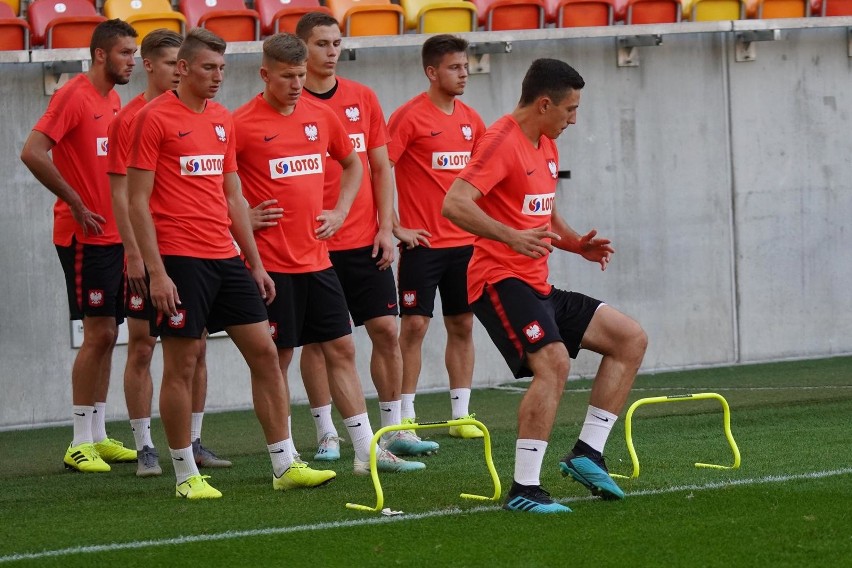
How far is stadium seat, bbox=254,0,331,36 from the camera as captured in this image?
1197cm

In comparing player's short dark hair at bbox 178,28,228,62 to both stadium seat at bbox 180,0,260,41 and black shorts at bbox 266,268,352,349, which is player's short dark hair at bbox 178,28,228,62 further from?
stadium seat at bbox 180,0,260,41

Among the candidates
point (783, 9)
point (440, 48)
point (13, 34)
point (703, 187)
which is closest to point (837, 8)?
point (783, 9)

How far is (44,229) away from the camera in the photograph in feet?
37.0

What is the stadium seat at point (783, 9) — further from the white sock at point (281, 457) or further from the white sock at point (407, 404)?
the white sock at point (281, 457)

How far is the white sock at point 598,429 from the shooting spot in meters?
6.09

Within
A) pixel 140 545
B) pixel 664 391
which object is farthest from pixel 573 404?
pixel 140 545

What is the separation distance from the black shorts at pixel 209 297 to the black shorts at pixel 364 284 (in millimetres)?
1324

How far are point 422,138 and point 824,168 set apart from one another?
21.0ft

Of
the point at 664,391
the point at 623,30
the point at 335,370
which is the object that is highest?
the point at 623,30

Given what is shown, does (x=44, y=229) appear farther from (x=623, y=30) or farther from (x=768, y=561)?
(x=768, y=561)

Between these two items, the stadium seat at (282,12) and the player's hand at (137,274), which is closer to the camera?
the player's hand at (137,274)

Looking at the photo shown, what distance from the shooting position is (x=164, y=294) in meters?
6.38

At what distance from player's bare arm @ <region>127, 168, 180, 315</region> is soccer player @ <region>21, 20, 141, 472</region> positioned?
165 centimetres

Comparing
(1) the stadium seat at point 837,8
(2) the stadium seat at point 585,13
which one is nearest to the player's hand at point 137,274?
(2) the stadium seat at point 585,13
